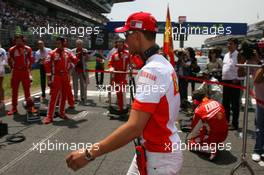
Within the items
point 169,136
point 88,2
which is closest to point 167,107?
point 169,136

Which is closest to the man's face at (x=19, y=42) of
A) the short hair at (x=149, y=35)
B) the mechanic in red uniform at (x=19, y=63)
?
the mechanic in red uniform at (x=19, y=63)

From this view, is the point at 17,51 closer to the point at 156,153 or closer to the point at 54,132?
the point at 54,132

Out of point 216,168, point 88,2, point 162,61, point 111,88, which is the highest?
point 88,2

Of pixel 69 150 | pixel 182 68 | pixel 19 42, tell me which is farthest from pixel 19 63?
pixel 182 68

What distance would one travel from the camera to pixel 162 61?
7.19 ft

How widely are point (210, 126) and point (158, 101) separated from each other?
386 centimetres

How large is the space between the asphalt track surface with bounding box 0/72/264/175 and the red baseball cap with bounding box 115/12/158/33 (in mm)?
3209

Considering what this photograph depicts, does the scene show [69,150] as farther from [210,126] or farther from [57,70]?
[57,70]

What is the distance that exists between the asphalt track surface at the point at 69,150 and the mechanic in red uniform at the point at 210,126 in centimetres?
25

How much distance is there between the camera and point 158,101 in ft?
6.69

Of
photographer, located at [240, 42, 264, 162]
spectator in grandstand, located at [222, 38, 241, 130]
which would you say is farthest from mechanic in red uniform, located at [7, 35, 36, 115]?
photographer, located at [240, 42, 264, 162]

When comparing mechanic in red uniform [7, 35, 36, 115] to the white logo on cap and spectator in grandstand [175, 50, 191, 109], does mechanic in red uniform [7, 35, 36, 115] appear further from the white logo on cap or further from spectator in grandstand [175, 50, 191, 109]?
the white logo on cap

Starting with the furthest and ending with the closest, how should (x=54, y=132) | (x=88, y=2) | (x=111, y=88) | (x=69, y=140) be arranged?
(x=88, y=2) → (x=111, y=88) → (x=54, y=132) → (x=69, y=140)

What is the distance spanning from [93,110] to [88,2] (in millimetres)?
59941
